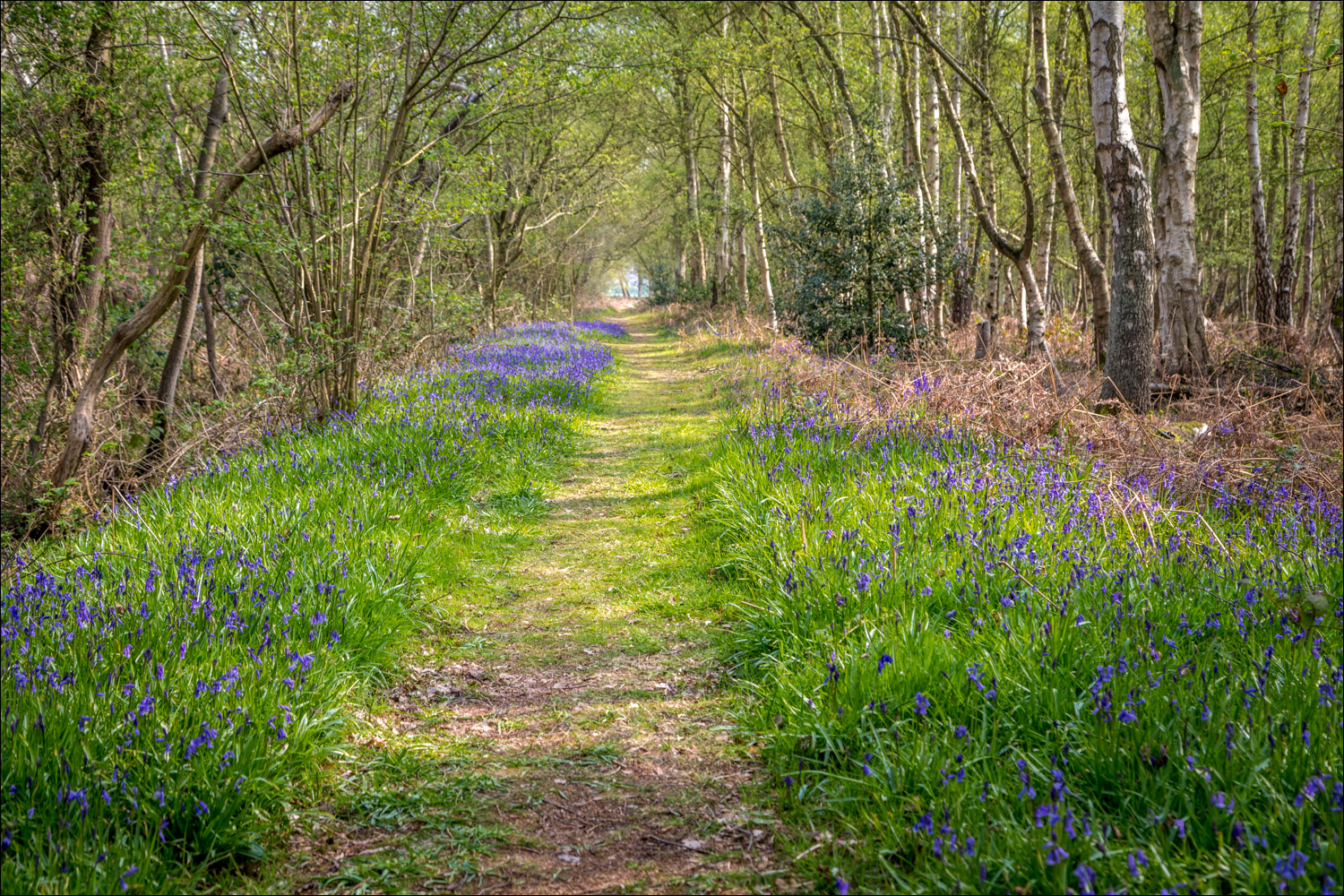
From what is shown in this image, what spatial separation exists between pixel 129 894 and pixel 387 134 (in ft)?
40.4

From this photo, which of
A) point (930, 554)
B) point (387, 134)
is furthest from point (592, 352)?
point (930, 554)

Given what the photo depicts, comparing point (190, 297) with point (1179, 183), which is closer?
point (190, 297)

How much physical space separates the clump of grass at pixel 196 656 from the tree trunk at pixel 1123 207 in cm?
709

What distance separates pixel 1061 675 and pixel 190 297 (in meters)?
9.89

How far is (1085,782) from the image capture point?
2.62 metres

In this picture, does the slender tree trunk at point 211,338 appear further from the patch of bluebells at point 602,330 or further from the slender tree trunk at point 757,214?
the patch of bluebells at point 602,330

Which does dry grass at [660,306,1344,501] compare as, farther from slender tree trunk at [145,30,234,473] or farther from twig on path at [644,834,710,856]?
slender tree trunk at [145,30,234,473]

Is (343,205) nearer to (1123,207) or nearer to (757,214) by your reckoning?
(1123,207)

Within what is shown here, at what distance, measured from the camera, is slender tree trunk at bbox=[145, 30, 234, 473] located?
8.93m

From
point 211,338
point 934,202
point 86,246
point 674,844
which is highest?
point 934,202

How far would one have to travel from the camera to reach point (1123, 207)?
806 cm

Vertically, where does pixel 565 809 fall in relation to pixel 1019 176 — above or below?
below

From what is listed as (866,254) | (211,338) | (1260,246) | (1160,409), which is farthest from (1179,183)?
(211,338)

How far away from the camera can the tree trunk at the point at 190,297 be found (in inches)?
351
